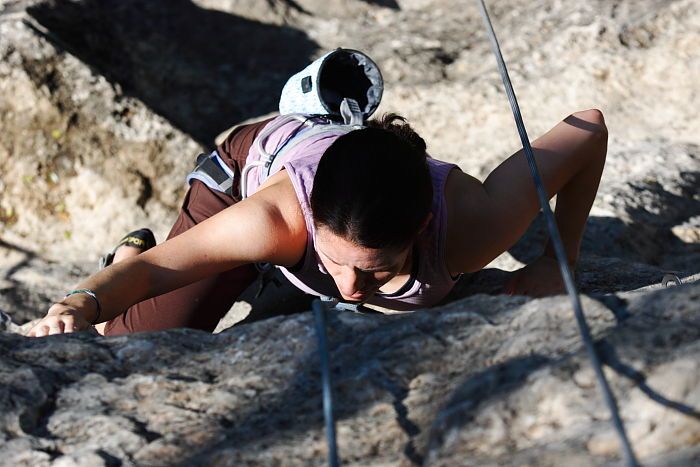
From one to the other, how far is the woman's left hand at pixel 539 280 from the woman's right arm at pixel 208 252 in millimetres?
565

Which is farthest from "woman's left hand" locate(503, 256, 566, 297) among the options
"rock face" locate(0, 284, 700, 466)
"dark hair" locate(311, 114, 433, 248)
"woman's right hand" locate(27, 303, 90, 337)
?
"woman's right hand" locate(27, 303, 90, 337)

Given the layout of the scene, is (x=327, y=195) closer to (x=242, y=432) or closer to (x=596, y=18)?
(x=242, y=432)

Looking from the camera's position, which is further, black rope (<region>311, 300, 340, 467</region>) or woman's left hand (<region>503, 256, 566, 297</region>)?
woman's left hand (<region>503, 256, 566, 297</region>)

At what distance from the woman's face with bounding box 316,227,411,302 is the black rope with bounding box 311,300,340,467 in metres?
0.28

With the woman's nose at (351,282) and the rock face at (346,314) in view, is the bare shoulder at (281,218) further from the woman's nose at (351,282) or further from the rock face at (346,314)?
the rock face at (346,314)

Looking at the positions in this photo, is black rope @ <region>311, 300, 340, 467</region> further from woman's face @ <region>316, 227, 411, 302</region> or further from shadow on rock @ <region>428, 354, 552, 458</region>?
woman's face @ <region>316, 227, 411, 302</region>

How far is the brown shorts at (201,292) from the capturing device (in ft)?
7.38

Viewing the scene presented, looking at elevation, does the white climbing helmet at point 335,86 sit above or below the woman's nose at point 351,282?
above

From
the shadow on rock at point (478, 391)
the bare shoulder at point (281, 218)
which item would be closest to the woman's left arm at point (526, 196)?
the bare shoulder at point (281, 218)

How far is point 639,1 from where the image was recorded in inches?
132

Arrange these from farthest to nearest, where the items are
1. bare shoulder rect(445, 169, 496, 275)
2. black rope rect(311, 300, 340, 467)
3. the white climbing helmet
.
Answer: the white climbing helmet, bare shoulder rect(445, 169, 496, 275), black rope rect(311, 300, 340, 467)

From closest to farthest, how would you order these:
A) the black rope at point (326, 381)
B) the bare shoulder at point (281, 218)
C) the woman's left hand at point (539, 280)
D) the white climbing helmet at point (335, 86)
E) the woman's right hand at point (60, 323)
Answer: the black rope at point (326, 381) → the woman's right hand at point (60, 323) → the bare shoulder at point (281, 218) → the woman's left hand at point (539, 280) → the white climbing helmet at point (335, 86)

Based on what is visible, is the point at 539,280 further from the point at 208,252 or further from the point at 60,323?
the point at 60,323

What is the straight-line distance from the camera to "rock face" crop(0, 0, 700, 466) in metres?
1.19
